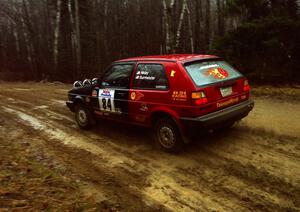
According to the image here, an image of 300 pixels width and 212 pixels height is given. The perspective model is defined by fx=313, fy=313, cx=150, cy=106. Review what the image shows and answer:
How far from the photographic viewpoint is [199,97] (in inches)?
216

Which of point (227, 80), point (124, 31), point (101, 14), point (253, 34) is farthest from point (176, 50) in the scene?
point (101, 14)

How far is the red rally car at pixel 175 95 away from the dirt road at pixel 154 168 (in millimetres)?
557

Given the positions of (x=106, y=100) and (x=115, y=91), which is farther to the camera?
(x=106, y=100)

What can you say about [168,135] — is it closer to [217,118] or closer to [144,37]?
[217,118]

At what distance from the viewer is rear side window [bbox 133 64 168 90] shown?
6.03m

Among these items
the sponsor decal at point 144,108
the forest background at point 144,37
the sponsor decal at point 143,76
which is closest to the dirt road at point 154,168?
the sponsor decal at point 144,108

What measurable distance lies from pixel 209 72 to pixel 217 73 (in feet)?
0.65

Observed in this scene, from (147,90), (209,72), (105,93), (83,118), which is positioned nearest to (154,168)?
(147,90)

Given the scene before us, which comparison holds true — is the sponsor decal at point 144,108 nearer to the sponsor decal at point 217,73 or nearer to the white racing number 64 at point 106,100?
the white racing number 64 at point 106,100

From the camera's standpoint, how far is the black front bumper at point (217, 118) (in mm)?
5492

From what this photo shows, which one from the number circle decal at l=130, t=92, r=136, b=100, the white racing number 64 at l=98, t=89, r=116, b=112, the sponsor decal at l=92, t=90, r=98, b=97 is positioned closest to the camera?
the number circle decal at l=130, t=92, r=136, b=100

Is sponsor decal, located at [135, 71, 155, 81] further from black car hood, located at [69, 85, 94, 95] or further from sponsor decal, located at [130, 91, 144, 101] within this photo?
black car hood, located at [69, 85, 94, 95]

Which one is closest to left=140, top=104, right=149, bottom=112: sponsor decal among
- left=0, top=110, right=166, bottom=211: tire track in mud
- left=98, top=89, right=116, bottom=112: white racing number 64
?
left=98, top=89, right=116, bottom=112: white racing number 64

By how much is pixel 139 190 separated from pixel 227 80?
2.77 meters
